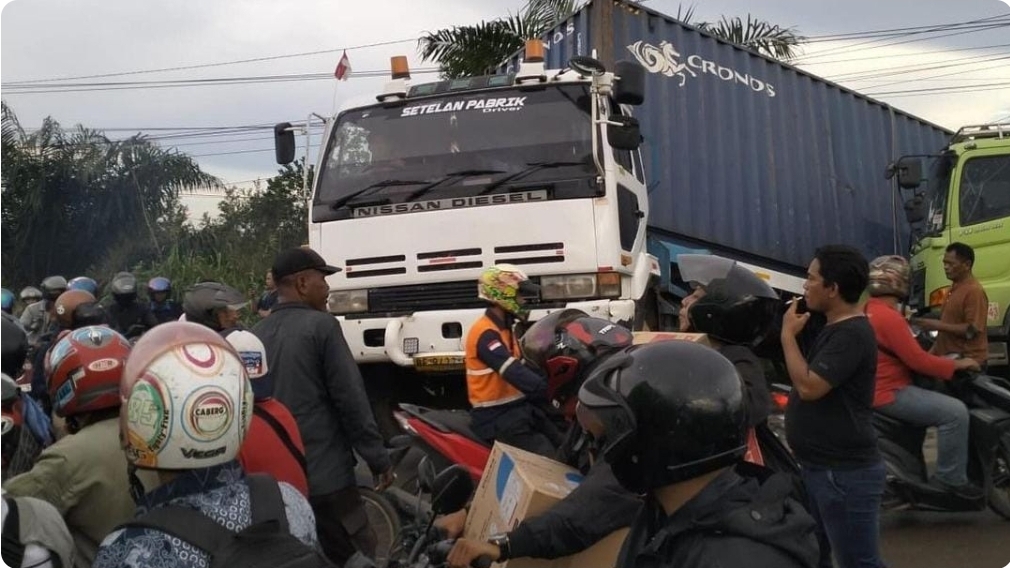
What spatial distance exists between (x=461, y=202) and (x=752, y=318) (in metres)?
3.83

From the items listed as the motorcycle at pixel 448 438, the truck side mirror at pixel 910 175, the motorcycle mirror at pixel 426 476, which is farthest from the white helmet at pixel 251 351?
the truck side mirror at pixel 910 175

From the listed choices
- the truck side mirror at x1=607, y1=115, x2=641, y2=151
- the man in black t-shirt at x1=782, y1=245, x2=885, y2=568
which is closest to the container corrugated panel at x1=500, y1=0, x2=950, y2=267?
the truck side mirror at x1=607, y1=115, x2=641, y2=151

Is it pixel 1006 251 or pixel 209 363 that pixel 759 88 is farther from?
pixel 209 363

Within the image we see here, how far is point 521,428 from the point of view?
17.0 ft

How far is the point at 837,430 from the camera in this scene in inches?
153

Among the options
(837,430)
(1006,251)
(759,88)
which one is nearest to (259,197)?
(759,88)

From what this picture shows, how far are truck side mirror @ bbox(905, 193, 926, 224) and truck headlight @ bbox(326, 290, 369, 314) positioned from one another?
626 cm

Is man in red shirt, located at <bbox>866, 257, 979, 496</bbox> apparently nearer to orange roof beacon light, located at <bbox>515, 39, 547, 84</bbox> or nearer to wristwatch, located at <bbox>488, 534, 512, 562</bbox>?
orange roof beacon light, located at <bbox>515, 39, 547, 84</bbox>

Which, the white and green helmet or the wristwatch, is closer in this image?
the wristwatch

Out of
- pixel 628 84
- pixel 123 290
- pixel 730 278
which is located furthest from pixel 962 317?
pixel 123 290

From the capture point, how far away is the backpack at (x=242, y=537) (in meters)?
1.86

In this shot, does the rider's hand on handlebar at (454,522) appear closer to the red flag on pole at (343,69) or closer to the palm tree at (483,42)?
the red flag on pole at (343,69)

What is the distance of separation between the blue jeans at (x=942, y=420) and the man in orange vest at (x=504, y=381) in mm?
2097

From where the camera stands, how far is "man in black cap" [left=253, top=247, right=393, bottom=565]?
4.12m
